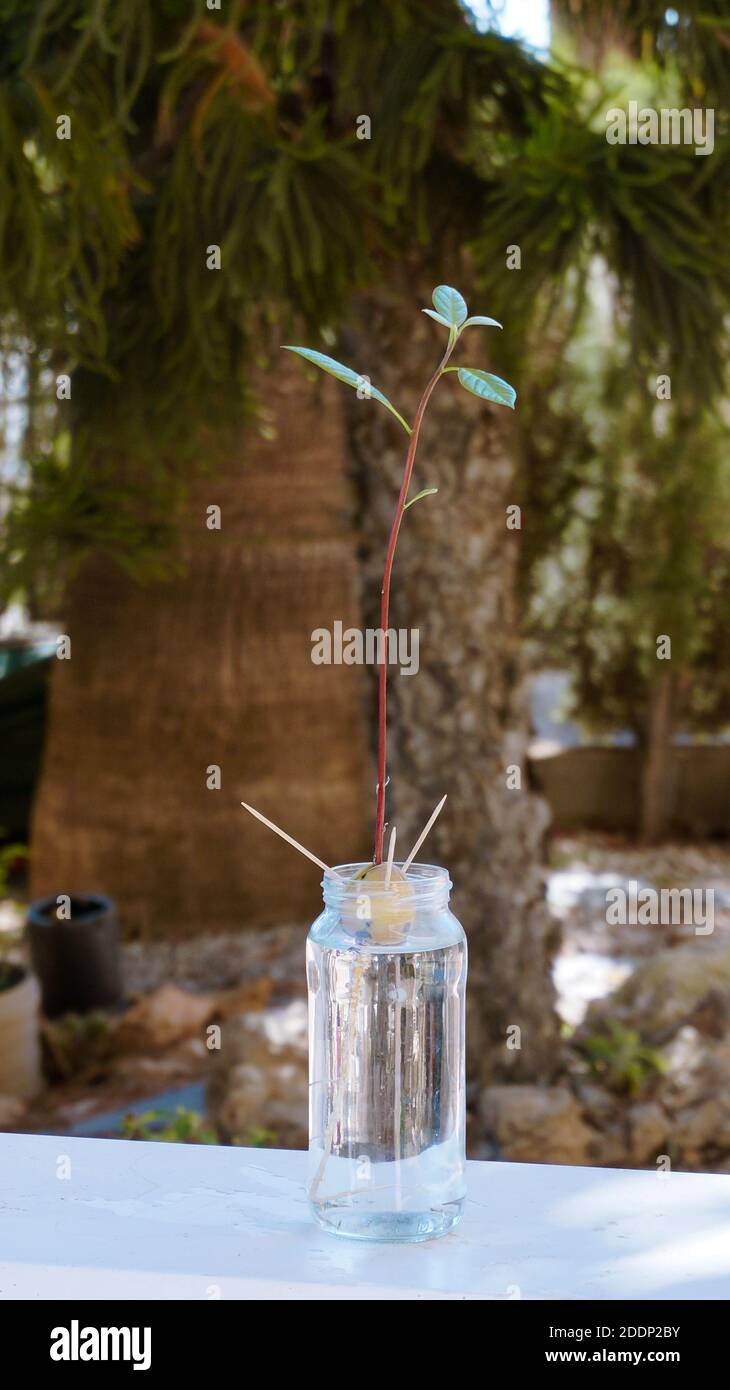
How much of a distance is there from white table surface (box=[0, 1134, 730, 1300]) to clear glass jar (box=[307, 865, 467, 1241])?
0.7 inches

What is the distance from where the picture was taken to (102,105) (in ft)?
4.81

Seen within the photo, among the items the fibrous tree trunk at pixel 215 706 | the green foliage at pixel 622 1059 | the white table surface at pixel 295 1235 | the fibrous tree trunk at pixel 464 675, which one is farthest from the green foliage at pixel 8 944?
the white table surface at pixel 295 1235

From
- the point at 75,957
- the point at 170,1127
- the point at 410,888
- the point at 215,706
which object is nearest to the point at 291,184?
the point at 410,888

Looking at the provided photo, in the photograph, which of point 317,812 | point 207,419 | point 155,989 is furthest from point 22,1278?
point 317,812

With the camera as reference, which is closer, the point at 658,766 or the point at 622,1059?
the point at 622,1059

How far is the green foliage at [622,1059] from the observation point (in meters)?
2.03

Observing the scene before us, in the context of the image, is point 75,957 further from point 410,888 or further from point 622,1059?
point 410,888

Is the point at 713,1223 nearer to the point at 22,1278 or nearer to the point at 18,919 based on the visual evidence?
the point at 22,1278

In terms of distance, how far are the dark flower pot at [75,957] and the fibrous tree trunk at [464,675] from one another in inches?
33.8

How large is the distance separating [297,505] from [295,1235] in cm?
275

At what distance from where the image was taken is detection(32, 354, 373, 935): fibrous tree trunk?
10.5ft

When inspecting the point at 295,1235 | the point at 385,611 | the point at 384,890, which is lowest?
the point at 295,1235

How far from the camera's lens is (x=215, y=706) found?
3271 millimetres

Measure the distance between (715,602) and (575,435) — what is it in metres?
0.71
